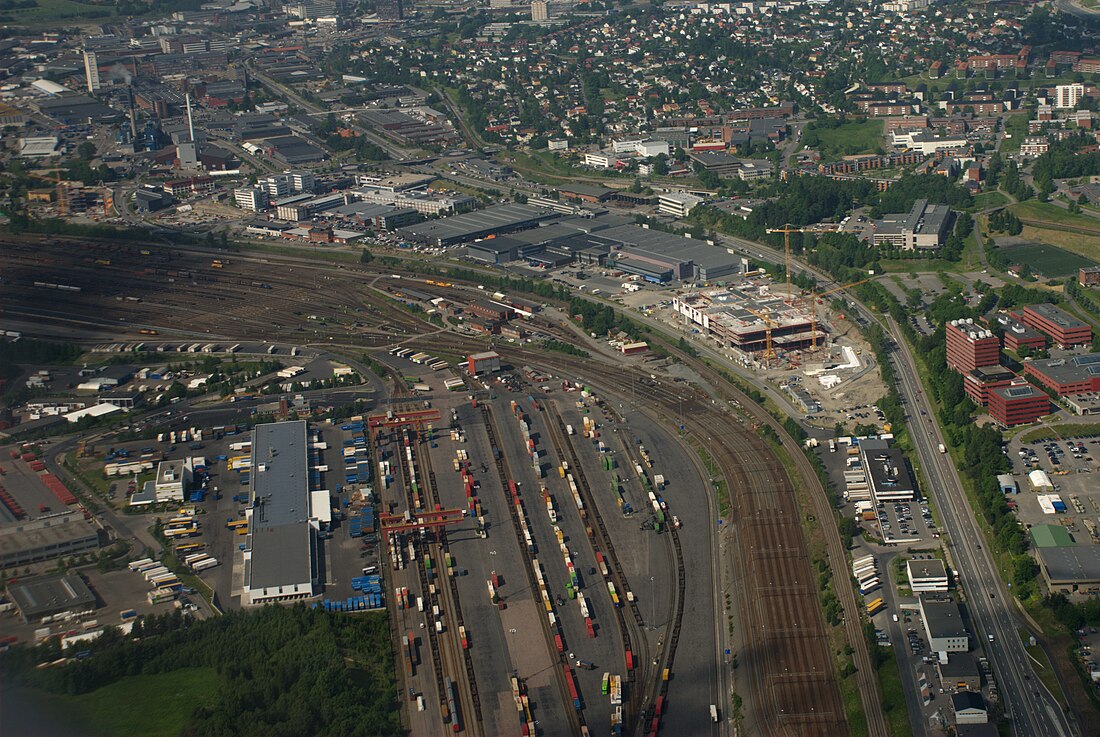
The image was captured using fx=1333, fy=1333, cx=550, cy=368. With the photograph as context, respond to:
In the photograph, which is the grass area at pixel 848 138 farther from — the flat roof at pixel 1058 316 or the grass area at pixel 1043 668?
the grass area at pixel 1043 668

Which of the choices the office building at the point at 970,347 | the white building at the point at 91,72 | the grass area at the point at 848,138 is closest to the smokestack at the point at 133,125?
the white building at the point at 91,72

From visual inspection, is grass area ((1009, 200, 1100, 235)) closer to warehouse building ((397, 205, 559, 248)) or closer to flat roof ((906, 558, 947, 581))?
warehouse building ((397, 205, 559, 248))

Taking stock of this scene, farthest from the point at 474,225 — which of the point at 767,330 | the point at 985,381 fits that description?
the point at 985,381

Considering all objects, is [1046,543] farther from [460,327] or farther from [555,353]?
[460,327]

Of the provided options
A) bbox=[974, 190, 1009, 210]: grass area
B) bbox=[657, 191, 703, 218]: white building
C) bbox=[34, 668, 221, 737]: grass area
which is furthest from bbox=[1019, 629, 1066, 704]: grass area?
bbox=[657, 191, 703, 218]: white building

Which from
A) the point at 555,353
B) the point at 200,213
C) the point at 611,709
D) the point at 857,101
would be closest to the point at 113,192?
the point at 200,213

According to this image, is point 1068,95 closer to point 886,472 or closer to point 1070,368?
point 1070,368
